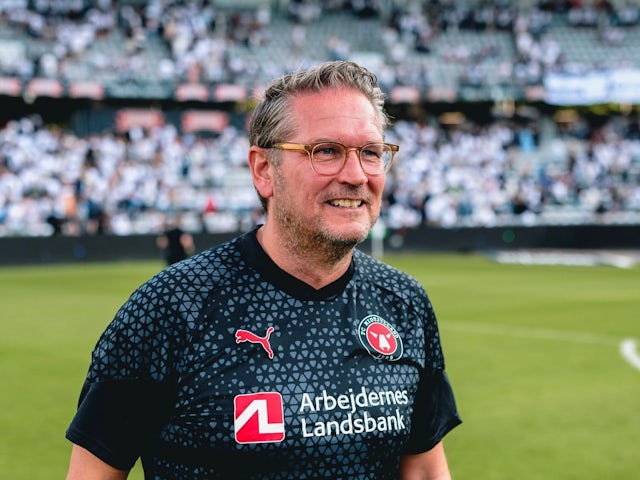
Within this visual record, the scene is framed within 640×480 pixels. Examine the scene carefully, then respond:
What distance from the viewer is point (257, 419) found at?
2.80m

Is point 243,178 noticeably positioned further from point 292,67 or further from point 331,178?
point 331,178

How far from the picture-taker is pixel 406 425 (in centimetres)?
300

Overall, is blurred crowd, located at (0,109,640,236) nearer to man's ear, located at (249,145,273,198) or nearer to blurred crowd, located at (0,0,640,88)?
blurred crowd, located at (0,0,640,88)

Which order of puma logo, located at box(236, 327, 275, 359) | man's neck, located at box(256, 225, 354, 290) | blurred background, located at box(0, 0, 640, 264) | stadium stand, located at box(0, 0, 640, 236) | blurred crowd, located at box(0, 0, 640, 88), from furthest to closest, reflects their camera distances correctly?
blurred crowd, located at box(0, 0, 640, 88)
stadium stand, located at box(0, 0, 640, 236)
blurred background, located at box(0, 0, 640, 264)
man's neck, located at box(256, 225, 354, 290)
puma logo, located at box(236, 327, 275, 359)

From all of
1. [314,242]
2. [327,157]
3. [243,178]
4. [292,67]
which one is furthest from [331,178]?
[243,178]

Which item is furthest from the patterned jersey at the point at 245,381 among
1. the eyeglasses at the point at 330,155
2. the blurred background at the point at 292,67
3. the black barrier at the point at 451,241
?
the black barrier at the point at 451,241

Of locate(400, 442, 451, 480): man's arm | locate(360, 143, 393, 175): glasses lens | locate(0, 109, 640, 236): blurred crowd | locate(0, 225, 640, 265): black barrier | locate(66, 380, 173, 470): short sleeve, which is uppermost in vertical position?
locate(360, 143, 393, 175): glasses lens

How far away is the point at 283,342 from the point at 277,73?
131 feet

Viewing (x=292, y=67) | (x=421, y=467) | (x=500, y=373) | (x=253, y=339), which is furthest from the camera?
(x=292, y=67)

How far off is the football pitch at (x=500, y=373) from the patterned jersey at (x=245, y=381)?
4.72m

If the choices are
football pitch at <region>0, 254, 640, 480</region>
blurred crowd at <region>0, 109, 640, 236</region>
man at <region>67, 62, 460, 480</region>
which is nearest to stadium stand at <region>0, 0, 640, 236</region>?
blurred crowd at <region>0, 109, 640, 236</region>

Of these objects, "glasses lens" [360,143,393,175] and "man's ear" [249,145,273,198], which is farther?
"man's ear" [249,145,273,198]

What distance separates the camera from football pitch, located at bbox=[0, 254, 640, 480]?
7.94 metres

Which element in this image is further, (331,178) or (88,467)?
(331,178)
